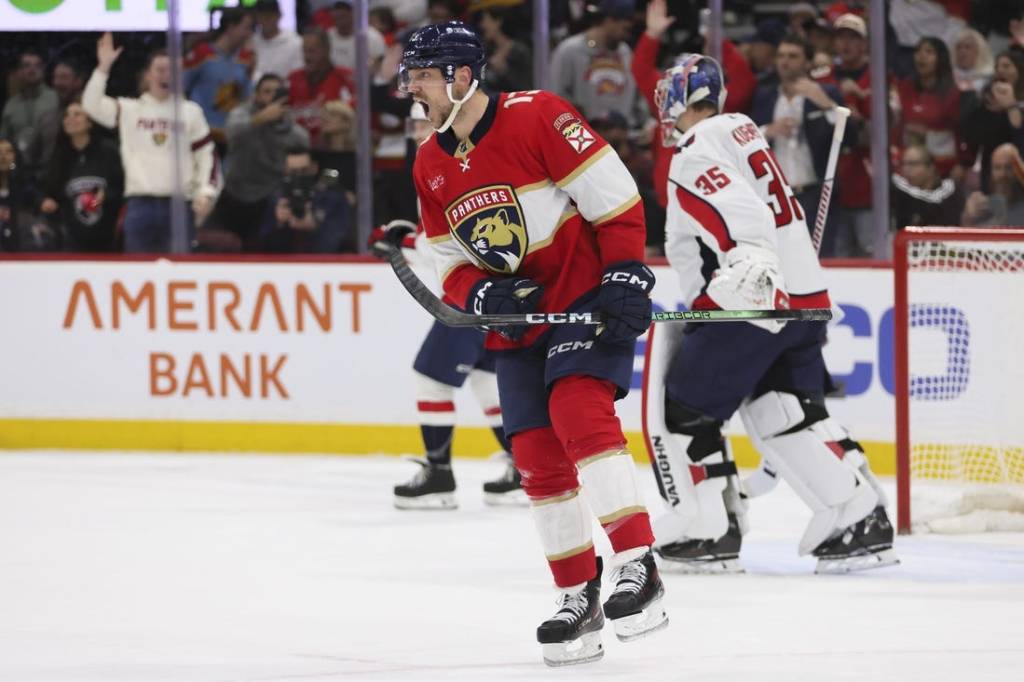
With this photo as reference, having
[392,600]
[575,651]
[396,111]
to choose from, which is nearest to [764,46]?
[396,111]

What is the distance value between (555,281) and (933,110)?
3833 millimetres

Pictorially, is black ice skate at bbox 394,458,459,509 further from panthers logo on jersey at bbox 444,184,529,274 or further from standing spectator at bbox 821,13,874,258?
panthers logo on jersey at bbox 444,184,529,274

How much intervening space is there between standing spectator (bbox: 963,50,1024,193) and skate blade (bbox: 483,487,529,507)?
2.15 meters

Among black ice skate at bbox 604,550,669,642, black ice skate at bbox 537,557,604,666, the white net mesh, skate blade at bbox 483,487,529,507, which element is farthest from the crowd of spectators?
black ice skate at bbox 604,550,669,642

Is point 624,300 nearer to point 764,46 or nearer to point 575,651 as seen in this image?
point 575,651

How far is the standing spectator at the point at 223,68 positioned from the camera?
8398 millimetres

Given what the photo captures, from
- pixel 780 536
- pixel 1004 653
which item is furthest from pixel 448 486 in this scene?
pixel 1004 653

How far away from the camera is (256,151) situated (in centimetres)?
845

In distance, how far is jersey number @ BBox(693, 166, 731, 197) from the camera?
4727 mm

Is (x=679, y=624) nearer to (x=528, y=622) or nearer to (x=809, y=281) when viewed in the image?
(x=528, y=622)

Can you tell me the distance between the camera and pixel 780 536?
222 inches

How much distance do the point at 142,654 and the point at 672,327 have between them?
1.70 m

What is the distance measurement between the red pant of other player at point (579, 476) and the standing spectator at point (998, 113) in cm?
379

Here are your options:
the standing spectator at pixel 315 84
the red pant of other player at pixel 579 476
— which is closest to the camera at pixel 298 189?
the standing spectator at pixel 315 84
